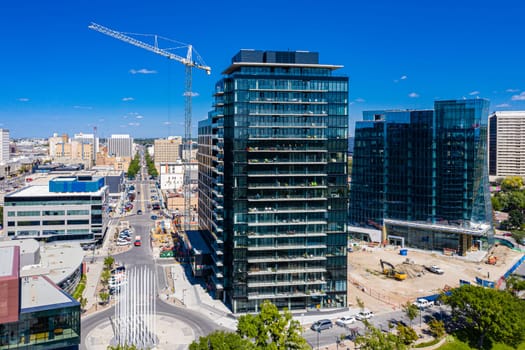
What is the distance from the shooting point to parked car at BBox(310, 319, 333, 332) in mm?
58438

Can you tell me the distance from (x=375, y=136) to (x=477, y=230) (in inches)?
1263

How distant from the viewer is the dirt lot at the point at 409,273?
240 ft

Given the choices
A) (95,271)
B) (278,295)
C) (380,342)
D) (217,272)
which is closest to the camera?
(380,342)

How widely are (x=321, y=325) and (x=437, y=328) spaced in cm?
1497

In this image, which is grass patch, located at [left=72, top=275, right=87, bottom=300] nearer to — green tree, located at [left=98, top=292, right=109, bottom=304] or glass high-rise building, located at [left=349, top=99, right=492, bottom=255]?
green tree, located at [left=98, top=292, right=109, bottom=304]

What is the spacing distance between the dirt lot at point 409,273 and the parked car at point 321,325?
1047 centimetres

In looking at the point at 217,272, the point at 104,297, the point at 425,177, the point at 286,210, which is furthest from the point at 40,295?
the point at 425,177

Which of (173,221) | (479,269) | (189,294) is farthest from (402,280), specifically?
(173,221)

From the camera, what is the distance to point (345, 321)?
199 ft

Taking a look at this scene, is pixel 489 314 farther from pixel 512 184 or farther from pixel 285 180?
pixel 512 184

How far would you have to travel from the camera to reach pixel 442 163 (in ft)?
330

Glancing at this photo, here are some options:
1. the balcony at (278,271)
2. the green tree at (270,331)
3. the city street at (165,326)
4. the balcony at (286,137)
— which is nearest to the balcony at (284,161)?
the balcony at (286,137)

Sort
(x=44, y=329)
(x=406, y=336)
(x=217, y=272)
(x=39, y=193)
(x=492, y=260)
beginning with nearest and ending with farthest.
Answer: (x=44, y=329) → (x=406, y=336) → (x=217, y=272) → (x=492, y=260) → (x=39, y=193)

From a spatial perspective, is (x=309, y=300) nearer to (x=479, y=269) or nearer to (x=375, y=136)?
(x=479, y=269)
